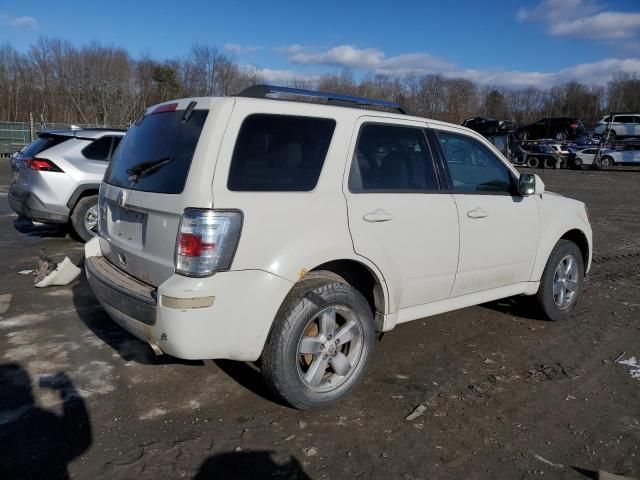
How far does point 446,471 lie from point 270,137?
6.92 ft

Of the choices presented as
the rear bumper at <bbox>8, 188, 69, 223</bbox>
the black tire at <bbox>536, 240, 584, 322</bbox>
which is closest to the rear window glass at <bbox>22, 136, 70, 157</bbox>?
the rear bumper at <bbox>8, 188, 69, 223</bbox>

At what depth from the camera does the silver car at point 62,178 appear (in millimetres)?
7621

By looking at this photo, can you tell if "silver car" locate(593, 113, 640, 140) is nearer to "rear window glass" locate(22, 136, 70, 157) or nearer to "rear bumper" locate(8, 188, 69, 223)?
"rear window glass" locate(22, 136, 70, 157)

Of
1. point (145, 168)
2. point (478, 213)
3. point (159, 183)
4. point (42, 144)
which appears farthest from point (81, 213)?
point (478, 213)

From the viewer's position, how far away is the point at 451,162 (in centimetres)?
414

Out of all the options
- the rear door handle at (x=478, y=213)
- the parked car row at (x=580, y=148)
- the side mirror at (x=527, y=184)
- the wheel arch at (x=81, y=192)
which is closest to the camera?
the rear door handle at (x=478, y=213)

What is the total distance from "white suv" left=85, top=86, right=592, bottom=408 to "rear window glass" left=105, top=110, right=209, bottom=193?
0.04 ft

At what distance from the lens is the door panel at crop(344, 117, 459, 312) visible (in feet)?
11.3

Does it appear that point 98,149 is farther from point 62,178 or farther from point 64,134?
point 62,178

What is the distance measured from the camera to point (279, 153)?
10.4 ft

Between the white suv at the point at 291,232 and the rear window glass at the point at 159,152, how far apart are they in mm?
13

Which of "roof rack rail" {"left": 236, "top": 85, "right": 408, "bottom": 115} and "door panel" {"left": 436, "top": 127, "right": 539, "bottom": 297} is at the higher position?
"roof rack rail" {"left": 236, "top": 85, "right": 408, "bottom": 115}

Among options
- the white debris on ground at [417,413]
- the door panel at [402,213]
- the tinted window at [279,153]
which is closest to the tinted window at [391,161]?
the door panel at [402,213]

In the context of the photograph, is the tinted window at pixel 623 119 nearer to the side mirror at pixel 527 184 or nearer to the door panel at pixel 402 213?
the side mirror at pixel 527 184
